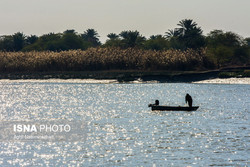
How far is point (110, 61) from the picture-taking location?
149500mm

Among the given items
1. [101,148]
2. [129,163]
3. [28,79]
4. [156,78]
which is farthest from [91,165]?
[28,79]

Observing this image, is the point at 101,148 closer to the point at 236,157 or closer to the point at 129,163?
the point at 129,163

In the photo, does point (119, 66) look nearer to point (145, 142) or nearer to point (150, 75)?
point (150, 75)

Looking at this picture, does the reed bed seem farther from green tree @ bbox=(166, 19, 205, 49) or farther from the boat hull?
the boat hull

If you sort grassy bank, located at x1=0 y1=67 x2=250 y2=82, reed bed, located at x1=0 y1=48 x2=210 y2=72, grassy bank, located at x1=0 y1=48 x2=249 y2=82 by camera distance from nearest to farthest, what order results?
grassy bank, located at x1=0 y1=67 x2=250 y2=82, grassy bank, located at x1=0 y1=48 x2=249 y2=82, reed bed, located at x1=0 y1=48 x2=210 y2=72

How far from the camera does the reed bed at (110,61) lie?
144 m

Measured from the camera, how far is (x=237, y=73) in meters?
137

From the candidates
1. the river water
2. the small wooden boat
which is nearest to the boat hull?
the small wooden boat

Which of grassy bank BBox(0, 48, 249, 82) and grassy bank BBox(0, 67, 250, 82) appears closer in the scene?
grassy bank BBox(0, 67, 250, 82)

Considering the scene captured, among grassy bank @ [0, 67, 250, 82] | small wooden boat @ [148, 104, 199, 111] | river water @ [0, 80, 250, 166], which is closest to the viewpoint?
river water @ [0, 80, 250, 166]

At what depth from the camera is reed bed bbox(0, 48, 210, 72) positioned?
144m

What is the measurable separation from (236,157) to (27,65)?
130 m

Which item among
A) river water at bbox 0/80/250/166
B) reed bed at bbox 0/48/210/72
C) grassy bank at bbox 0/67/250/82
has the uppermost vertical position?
reed bed at bbox 0/48/210/72

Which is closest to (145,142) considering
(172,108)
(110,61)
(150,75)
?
(172,108)
